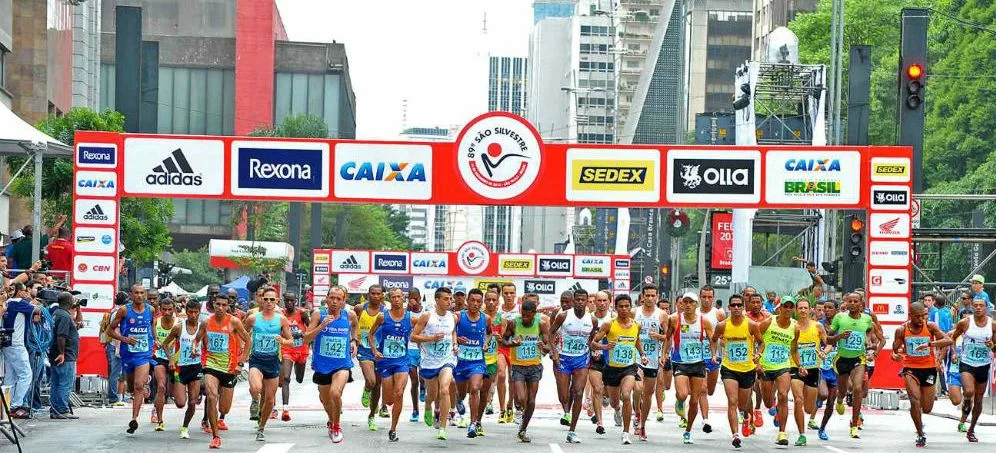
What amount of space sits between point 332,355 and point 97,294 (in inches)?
328

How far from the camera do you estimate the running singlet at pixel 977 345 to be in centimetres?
2081

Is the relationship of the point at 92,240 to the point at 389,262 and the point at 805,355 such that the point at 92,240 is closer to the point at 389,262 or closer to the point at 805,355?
the point at 805,355

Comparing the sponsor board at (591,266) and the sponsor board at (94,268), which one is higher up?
the sponsor board at (94,268)

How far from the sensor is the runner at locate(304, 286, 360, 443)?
61.1 ft

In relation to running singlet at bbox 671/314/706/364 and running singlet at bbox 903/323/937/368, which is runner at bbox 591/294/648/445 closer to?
running singlet at bbox 671/314/706/364

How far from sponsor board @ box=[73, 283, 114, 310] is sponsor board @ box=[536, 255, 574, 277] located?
A: 3635 cm

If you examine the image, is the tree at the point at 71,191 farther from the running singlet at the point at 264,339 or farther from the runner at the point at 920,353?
the runner at the point at 920,353

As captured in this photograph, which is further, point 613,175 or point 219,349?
point 613,175

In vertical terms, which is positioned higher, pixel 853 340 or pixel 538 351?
pixel 853 340

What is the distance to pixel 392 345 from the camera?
19266 millimetres

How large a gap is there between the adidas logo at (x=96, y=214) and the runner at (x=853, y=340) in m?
12.2

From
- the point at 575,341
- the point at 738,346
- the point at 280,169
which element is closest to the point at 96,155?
the point at 280,169

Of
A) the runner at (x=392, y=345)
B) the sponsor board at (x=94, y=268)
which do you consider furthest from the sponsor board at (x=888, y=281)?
the sponsor board at (x=94, y=268)

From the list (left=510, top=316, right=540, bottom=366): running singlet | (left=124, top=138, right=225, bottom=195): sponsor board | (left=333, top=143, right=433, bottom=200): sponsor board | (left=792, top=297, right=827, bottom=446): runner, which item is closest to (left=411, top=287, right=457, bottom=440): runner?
(left=510, top=316, right=540, bottom=366): running singlet
